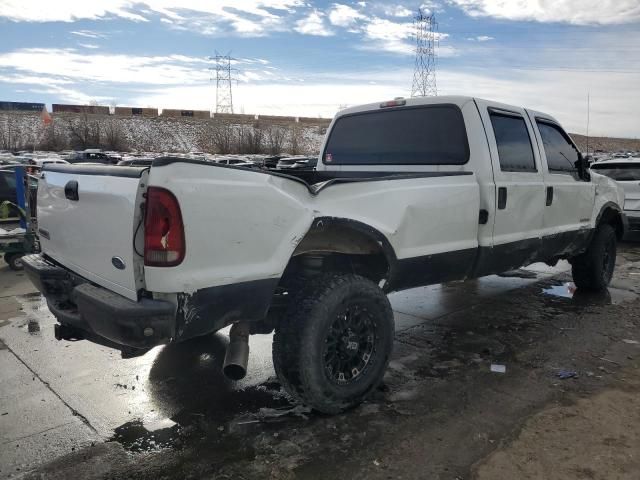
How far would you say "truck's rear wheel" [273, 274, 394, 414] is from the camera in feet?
10.2

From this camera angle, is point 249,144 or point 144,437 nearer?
point 144,437

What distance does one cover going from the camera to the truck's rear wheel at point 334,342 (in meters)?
3.12

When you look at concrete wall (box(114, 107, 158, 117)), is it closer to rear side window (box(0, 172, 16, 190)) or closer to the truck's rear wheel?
rear side window (box(0, 172, 16, 190))

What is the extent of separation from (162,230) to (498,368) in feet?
9.45

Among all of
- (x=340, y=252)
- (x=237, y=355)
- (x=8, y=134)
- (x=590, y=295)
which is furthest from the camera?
(x=8, y=134)

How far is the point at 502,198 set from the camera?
4418mm

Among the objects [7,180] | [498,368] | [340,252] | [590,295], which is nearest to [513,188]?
[498,368]

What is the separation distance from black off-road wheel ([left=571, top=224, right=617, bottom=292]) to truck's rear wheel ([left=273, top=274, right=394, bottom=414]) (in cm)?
384

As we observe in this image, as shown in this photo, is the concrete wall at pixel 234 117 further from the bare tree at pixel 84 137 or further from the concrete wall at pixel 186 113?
the bare tree at pixel 84 137

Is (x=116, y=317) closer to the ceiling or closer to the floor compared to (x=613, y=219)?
closer to the floor

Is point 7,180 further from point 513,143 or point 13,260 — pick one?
point 513,143

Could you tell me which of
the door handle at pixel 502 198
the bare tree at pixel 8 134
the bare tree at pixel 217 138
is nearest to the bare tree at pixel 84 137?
the bare tree at pixel 8 134

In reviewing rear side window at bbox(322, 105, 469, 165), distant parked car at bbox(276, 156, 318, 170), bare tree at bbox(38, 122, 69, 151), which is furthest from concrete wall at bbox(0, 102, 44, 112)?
rear side window at bbox(322, 105, 469, 165)

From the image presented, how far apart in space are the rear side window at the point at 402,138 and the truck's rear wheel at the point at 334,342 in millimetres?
1580
